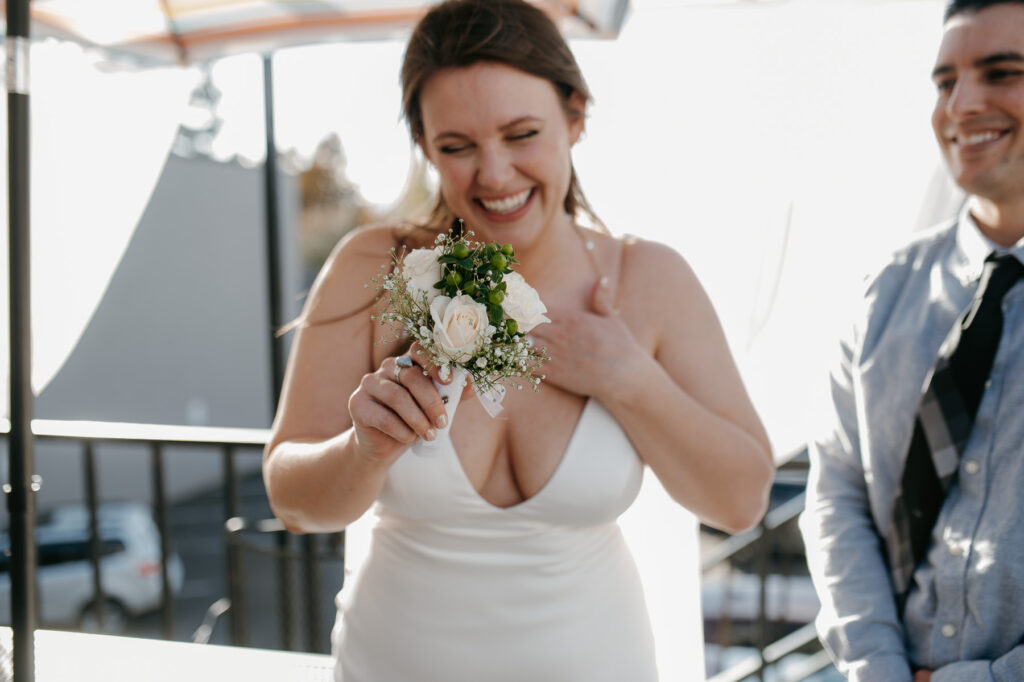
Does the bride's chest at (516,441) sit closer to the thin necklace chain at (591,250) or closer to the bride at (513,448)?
the bride at (513,448)

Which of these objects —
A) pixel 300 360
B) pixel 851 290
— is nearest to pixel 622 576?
pixel 300 360

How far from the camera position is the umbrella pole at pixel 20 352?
1637mm

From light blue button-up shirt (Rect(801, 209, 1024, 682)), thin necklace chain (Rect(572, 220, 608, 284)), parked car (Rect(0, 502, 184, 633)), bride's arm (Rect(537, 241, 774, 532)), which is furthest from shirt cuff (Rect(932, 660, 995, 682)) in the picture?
parked car (Rect(0, 502, 184, 633))

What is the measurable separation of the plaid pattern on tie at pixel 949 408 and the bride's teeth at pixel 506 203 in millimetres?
825

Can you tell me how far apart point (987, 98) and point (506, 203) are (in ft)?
2.98

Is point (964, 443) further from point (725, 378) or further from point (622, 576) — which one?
point (622, 576)

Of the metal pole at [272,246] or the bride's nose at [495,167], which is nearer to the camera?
the bride's nose at [495,167]

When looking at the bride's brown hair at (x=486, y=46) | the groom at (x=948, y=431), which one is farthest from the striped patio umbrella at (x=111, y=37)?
the groom at (x=948, y=431)

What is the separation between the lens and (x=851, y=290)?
264 centimetres

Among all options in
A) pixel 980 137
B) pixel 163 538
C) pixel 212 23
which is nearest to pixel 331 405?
pixel 980 137

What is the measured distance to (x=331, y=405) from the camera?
5.62 feet

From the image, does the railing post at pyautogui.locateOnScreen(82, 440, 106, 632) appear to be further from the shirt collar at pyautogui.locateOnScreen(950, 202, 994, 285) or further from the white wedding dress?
the shirt collar at pyautogui.locateOnScreen(950, 202, 994, 285)

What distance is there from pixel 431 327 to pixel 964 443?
0.98m

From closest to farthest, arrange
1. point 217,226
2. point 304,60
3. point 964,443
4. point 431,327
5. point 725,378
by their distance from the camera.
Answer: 1. point 431,327
2. point 964,443
3. point 725,378
4. point 304,60
5. point 217,226
